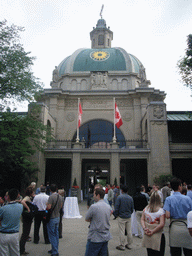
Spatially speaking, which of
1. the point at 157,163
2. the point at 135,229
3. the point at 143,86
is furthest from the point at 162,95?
the point at 135,229

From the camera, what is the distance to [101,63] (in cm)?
3472

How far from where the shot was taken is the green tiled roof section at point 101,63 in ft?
112

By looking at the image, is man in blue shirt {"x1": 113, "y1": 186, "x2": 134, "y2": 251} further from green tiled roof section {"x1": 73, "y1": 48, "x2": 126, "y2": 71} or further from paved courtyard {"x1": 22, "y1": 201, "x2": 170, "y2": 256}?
green tiled roof section {"x1": 73, "y1": 48, "x2": 126, "y2": 71}

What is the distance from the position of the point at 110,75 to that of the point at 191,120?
1375cm

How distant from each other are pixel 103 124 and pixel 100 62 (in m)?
11.1

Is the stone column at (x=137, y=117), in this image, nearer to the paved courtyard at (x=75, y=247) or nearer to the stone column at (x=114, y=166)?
the stone column at (x=114, y=166)

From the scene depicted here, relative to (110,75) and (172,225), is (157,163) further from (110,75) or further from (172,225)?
(172,225)

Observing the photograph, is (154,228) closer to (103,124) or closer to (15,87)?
(15,87)

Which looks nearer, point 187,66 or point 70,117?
point 187,66

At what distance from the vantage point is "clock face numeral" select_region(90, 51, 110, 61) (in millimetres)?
35500

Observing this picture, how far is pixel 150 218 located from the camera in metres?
4.50

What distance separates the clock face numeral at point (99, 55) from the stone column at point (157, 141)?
14.8 m

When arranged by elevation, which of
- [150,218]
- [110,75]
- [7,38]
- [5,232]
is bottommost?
[5,232]

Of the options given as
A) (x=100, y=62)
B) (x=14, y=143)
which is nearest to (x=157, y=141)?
(x=14, y=143)
